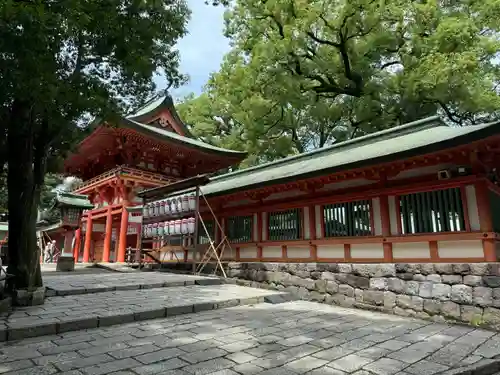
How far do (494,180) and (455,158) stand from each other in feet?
5.24

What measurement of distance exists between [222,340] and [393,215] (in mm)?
5586

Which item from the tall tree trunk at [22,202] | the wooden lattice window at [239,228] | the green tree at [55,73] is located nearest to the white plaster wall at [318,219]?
the wooden lattice window at [239,228]

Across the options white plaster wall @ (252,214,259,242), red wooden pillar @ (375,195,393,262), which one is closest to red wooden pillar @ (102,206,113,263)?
white plaster wall @ (252,214,259,242)

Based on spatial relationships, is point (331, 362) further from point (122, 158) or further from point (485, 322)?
point (122, 158)

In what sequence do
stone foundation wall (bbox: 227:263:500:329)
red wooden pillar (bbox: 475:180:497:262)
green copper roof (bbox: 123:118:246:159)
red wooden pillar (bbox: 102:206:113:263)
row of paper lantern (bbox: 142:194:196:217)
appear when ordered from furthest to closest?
red wooden pillar (bbox: 102:206:113:263) → green copper roof (bbox: 123:118:246:159) → row of paper lantern (bbox: 142:194:196:217) → red wooden pillar (bbox: 475:180:497:262) → stone foundation wall (bbox: 227:263:500:329)

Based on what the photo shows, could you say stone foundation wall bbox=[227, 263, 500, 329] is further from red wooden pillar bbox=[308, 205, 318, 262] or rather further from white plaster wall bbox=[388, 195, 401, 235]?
white plaster wall bbox=[388, 195, 401, 235]

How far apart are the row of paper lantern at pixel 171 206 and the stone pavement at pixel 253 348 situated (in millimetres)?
6494

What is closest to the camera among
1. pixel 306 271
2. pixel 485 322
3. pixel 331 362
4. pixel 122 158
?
pixel 331 362

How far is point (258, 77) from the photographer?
2070 cm

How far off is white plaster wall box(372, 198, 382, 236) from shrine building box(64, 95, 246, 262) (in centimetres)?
1220

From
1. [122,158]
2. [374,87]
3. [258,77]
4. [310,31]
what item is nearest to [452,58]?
[374,87]

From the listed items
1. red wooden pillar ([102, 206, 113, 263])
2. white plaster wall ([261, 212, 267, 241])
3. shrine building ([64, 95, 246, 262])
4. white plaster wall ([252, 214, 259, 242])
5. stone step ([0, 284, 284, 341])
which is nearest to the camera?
stone step ([0, 284, 284, 341])

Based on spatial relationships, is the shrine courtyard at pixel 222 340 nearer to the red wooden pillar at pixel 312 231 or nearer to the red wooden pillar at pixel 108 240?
the red wooden pillar at pixel 312 231

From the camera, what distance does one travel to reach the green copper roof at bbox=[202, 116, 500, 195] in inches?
277
